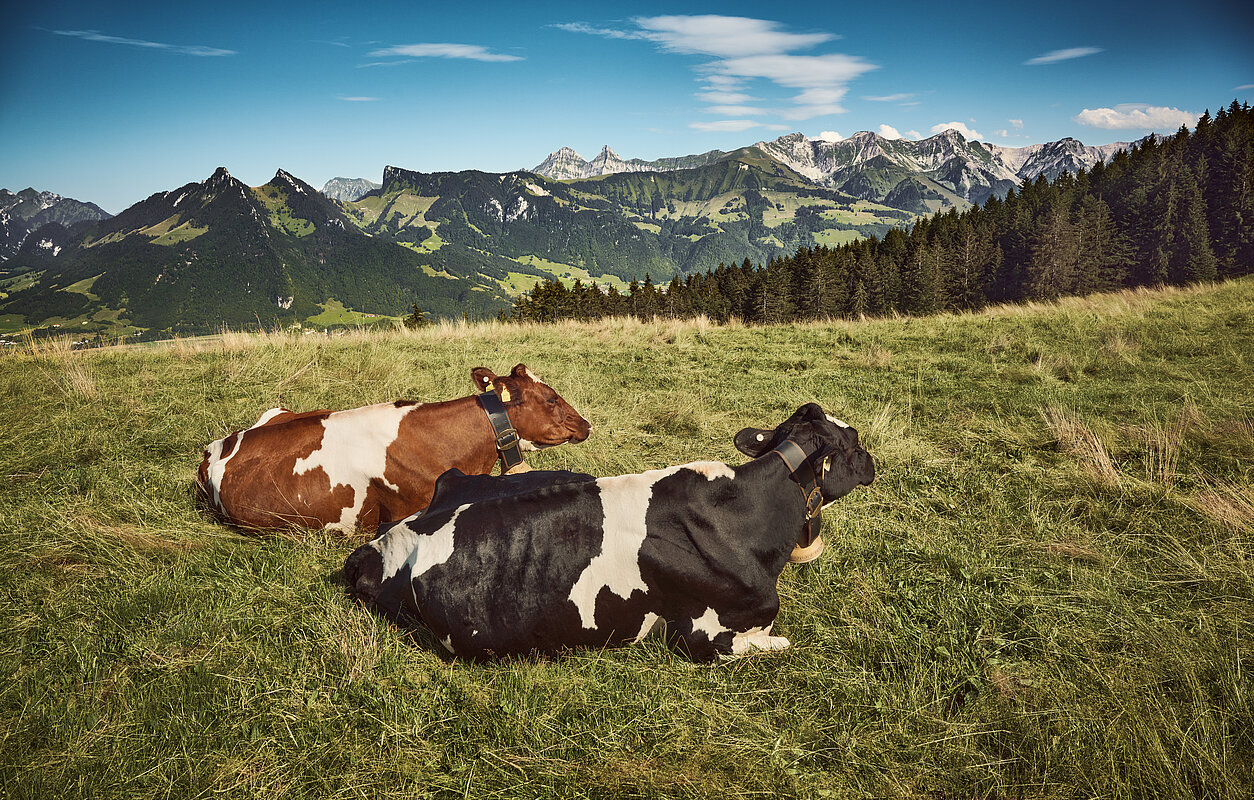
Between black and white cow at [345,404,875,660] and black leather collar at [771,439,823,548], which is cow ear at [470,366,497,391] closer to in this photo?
black and white cow at [345,404,875,660]

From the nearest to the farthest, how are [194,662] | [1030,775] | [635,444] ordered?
[1030,775], [194,662], [635,444]

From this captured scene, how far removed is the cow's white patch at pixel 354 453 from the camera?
15.4 ft

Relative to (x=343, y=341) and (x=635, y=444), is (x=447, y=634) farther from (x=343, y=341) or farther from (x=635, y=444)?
(x=343, y=341)

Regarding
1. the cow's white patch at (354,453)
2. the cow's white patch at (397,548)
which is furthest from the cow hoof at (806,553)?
the cow's white patch at (354,453)

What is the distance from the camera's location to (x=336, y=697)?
2.84 meters

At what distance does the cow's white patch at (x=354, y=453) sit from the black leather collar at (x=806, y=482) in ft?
11.2

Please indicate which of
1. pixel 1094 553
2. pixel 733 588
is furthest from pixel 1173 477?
pixel 733 588

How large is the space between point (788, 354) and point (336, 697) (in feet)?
38.9

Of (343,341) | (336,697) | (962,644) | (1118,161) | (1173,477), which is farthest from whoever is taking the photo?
(1118,161)

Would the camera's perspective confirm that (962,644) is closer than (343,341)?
Yes

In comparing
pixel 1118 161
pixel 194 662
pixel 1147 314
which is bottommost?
pixel 194 662

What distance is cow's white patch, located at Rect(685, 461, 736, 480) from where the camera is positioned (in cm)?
332

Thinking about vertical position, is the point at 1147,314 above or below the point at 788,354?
above

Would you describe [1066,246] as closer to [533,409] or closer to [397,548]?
[533,409]
